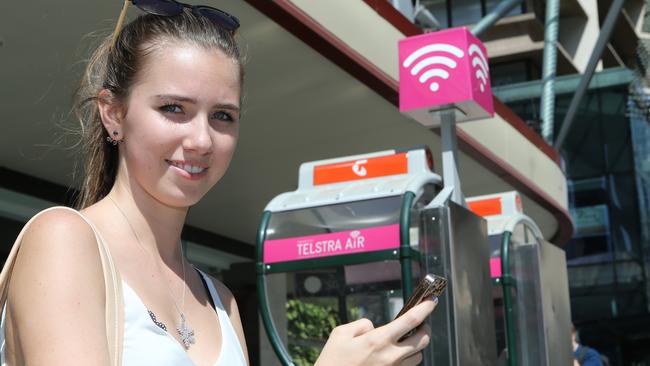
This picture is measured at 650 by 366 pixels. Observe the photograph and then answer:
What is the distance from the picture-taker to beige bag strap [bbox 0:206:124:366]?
1.62m

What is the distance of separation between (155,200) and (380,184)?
15.1ft

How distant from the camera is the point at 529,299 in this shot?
7133 millimetres

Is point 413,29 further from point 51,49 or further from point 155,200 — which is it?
point 155,200

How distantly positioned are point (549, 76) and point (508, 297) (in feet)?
40.5

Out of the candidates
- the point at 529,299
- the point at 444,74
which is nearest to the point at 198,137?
the point at 444,74

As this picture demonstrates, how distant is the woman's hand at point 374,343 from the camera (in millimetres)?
1654

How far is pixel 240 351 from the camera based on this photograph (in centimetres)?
196

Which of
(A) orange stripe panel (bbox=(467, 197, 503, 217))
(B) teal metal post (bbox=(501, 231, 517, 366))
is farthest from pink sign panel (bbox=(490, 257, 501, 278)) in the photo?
(A) orange stripe panel (bbox=(467, 197, 503, 217))

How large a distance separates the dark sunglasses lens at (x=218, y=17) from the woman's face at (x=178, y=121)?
16cm

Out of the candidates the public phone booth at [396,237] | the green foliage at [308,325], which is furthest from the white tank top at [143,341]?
the green foliage at [308,325]

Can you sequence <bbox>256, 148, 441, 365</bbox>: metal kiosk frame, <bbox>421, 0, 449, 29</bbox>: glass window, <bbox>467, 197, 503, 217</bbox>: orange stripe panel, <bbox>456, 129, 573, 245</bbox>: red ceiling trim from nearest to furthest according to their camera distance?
<bbox>256, 148, 441, 365</bbox>: metal kiosk frame, <bbox>467, 197, 503, 217</bbox>: orange stripe panel, <bbox>456, 129, 573, 245</bbox>: red ceiling trim, <bbox>421, 0, 449, 29</bbox>: glass window

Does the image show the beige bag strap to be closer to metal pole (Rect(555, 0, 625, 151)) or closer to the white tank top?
the white tank top

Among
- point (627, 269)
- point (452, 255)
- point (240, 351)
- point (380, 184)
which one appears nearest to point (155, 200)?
point (240, 351)

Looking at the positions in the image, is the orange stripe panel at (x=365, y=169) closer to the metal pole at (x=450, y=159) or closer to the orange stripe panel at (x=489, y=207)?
the metal pole at (x=450, y=159)
